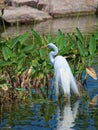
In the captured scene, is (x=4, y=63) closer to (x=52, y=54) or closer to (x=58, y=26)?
(x=52, y=54)

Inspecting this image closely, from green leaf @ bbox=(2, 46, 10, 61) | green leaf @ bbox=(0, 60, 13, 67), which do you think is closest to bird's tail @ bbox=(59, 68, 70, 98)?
green leaf @ bbox=(0, 60, 13, 67)

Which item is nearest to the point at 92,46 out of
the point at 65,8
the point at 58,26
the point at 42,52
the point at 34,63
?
the point at 42,52

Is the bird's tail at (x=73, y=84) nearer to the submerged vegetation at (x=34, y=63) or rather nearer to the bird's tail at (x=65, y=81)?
the bird's tail at (x=65, y=81)

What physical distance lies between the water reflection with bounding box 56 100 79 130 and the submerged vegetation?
2.60 ft

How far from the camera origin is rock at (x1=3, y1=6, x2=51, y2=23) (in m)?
24.0

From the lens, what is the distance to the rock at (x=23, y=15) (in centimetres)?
2400

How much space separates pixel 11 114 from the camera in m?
8.74

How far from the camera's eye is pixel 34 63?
32.7 ft

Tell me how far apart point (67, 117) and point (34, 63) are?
1.72m

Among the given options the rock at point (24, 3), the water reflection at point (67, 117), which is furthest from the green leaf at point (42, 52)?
the rock at point (24, 3)

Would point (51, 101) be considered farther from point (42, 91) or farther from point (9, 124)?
point (9, 124)

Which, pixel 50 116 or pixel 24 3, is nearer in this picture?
pixel 50 116

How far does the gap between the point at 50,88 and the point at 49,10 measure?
52.5ft

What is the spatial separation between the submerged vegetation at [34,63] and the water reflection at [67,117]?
2.60ft
